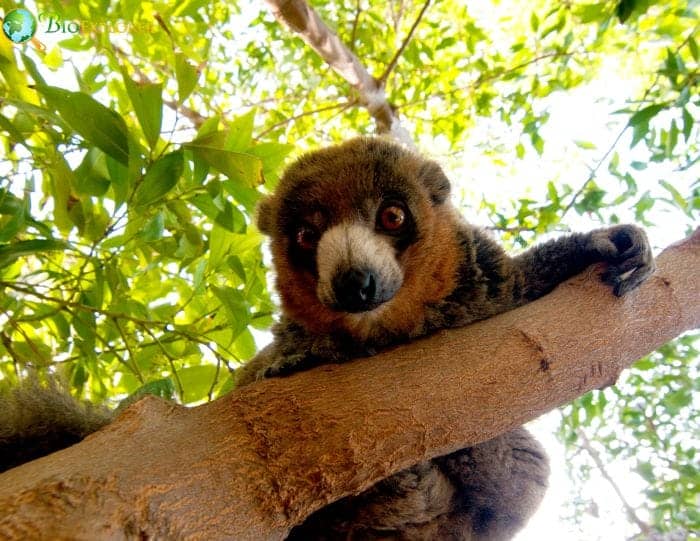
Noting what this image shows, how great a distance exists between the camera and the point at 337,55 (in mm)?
5441

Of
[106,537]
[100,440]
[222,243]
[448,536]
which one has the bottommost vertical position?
[448,536]

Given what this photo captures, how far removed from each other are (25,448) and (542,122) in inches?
185

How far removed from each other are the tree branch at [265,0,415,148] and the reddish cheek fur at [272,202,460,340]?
1.80 metres

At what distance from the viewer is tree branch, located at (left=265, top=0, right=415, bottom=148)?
4785mm

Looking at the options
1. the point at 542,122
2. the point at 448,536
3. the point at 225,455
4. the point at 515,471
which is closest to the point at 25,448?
the point at 225,455

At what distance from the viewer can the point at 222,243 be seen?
3.24 metres

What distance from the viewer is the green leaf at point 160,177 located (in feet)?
8.80

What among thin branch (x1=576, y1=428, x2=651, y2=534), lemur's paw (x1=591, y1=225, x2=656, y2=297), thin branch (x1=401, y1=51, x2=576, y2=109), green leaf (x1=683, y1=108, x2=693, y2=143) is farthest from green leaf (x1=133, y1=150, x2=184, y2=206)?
thin branch (x1=576, y1=428, x2=651, y2=534)

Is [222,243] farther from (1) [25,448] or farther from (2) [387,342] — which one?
(1) [25,448]

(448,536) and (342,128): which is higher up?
(342,128)

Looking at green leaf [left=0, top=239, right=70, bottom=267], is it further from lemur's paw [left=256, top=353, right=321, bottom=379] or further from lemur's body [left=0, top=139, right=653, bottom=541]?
lemur's paw [left=256, top=353, right=321, bottom=379]

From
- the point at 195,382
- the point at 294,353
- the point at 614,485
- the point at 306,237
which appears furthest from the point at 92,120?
the point at 614,485

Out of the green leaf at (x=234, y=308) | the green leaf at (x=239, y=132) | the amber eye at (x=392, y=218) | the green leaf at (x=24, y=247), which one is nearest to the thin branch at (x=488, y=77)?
the amber eye at (x=392, y=218)

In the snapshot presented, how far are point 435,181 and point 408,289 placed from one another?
2.92ft
